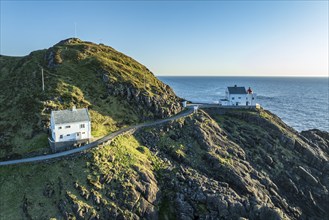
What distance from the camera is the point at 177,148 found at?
66688 millimetres

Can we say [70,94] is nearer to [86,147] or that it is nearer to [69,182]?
[86,147]

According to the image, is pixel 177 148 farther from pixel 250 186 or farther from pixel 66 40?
pixel 66 40

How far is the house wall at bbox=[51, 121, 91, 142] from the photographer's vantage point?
56.1 meters

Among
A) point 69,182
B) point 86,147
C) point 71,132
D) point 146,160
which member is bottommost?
point 69,182

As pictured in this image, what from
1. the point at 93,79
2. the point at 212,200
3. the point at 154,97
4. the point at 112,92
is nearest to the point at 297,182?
the point at 212,200

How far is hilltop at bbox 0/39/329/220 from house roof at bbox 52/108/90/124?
22.5ft

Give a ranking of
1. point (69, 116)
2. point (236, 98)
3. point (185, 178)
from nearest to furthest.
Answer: point (185, 178), point (69, 116), point (236, 98)

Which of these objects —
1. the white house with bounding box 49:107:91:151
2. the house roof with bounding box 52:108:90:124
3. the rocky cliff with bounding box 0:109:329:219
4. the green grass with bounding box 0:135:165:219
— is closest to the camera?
the green grass with bounding box 0:135:165:219

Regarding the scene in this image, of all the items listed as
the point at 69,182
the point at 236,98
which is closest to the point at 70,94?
the point at 69,182

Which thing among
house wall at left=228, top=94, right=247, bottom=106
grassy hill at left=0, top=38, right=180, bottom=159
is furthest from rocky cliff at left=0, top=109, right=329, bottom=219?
house wall at left=228, top=94, right=247, bottom=106

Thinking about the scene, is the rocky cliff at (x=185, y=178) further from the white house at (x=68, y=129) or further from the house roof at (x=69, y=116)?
the house roof at (x=69, y=116)

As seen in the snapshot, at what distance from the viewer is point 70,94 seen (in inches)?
2943

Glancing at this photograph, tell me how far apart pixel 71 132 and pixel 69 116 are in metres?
3.57

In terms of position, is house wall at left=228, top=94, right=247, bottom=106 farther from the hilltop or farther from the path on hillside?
the path on hillside
